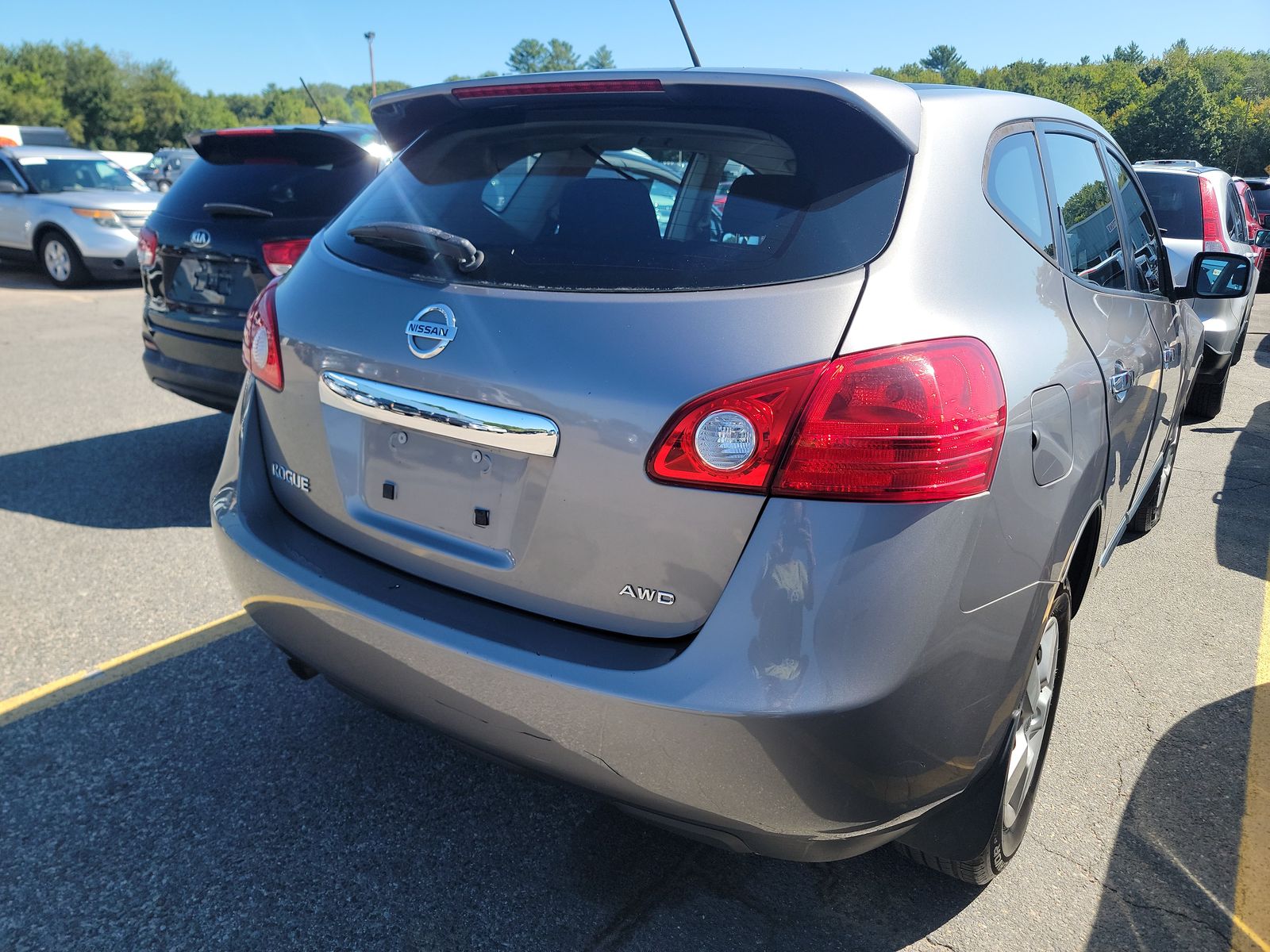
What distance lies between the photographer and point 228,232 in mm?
4605

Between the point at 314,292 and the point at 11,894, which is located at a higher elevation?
the point at 314,292

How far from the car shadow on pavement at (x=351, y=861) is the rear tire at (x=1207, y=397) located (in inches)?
235

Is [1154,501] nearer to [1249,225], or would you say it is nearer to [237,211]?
[237,211]

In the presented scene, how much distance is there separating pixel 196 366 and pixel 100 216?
9325 millimetres

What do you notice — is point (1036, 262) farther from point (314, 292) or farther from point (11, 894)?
point (11, 894)

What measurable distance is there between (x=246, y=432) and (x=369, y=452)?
49 cm

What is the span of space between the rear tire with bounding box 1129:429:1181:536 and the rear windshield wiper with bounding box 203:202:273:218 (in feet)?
13.5

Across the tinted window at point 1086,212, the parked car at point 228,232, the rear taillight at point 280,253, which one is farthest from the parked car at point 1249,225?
the rear taillight at point 280,253

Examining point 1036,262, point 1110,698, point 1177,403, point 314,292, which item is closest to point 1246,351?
point 1177,403

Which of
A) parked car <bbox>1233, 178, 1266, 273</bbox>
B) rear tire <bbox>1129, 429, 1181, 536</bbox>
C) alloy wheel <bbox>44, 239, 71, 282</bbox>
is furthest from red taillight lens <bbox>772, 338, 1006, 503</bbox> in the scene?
alloy wheel <bbox>44, 239, 71, 282</bbox>

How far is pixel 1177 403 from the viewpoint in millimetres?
4086

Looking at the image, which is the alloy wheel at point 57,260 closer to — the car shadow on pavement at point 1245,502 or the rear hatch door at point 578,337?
the rear hatch door at point 578,337

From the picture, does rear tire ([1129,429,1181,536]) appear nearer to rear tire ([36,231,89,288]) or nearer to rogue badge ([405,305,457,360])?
rogue badge ([405,305,457,360])

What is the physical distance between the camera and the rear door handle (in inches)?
101
